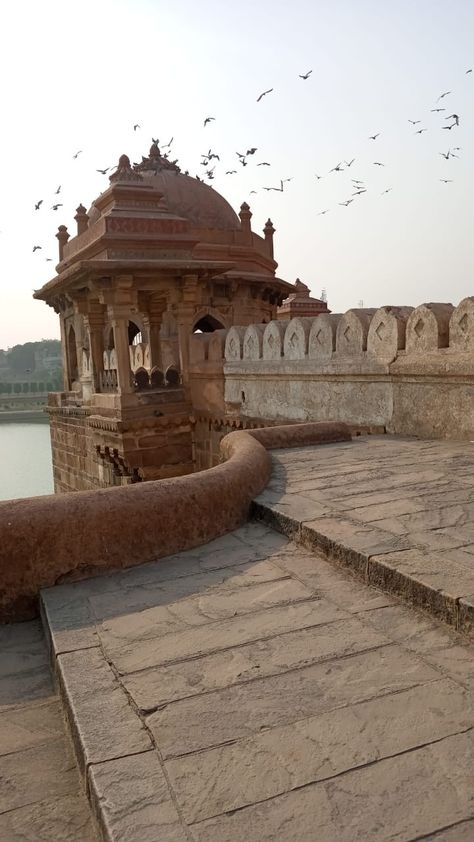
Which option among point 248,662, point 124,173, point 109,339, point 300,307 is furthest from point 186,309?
point 300,307

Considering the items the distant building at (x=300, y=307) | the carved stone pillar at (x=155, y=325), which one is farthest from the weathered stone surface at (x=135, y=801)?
the distant building at (x=300, y=307)

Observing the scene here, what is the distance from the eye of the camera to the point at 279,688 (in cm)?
133

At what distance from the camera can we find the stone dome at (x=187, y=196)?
13531 mm

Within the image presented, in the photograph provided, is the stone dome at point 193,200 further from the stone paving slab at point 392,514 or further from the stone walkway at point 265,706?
the stone walkway at point 265,706

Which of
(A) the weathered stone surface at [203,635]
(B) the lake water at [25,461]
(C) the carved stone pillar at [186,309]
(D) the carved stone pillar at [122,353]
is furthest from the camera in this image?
(B) the lake water at [25,461]

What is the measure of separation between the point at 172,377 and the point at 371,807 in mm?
7645

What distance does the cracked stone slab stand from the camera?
116 cm

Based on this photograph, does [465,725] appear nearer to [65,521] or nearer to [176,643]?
[176,643]

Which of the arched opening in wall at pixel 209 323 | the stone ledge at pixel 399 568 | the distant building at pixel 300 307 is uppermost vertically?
the distant building at pixel 300 307

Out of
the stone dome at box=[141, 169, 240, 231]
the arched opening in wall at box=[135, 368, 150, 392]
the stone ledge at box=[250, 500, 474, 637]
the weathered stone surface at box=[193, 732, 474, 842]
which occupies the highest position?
the stone dome at box=[141, 169, 240, 231]

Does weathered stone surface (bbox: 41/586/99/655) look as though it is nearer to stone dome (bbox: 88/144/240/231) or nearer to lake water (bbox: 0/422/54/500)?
stone dome (bbox: 88/144/240/231)

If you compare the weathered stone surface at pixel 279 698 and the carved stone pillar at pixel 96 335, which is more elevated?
the carved stone pillar at pixel 96 335

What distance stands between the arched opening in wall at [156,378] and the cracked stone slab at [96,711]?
6.89 meters

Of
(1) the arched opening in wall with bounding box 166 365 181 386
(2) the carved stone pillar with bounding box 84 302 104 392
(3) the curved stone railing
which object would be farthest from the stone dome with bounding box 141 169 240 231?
(3) the curved stone railing
